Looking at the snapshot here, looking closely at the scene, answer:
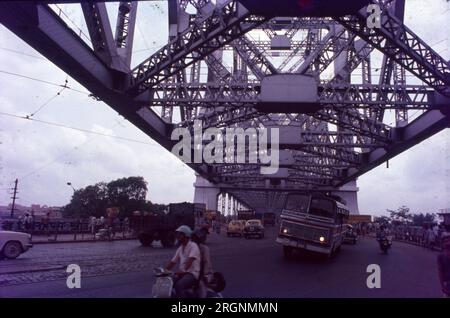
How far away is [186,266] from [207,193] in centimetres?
5192

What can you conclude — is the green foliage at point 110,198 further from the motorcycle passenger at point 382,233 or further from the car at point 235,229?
the motorcycle passenger at point 382,233

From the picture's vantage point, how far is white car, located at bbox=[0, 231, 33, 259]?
15180 mm

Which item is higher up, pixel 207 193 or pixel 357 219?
pixel 207 193

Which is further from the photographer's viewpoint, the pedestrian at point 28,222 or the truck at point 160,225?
the pedestrian at point 28,222

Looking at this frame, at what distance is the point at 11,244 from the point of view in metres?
15.4

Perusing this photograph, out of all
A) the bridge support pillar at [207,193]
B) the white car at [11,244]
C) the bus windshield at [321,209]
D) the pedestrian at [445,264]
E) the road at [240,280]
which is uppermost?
the bridge support pillar at [207,193]

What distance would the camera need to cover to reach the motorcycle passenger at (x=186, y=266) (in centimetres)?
581

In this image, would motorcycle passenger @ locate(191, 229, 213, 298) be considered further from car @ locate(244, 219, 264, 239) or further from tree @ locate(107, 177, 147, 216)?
tree @ locate(107, 177, 147, 216)

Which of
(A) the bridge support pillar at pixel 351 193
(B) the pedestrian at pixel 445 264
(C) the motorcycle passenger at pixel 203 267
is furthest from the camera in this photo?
(A) the bridge support pillar at pixel 351 193

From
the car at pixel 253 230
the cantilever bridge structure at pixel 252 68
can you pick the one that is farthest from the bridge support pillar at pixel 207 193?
the cantilever bridge structure at pixel 252 68

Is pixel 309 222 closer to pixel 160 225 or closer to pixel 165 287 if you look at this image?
pixel 160 225

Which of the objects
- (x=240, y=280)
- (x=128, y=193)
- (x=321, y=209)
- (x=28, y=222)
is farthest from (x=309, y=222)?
(x=128, y=193)

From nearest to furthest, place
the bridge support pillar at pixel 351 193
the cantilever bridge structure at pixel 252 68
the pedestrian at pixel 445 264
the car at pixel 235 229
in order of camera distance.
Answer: the pedestrian at pixel 445 264, the cantilever bridge structure at pixel 252 68, the car at pixel 235 229, the bridge support pillar at pixel 351 193
